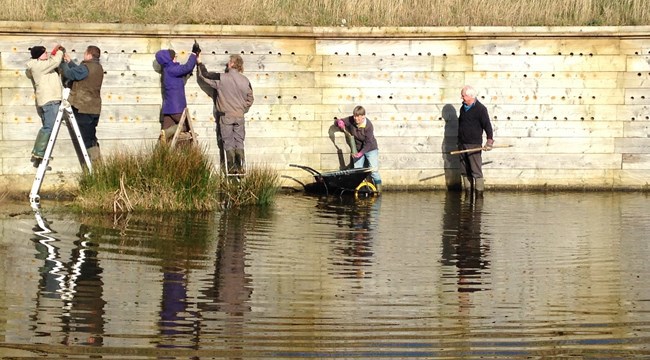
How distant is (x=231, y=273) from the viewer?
1253 centimetres

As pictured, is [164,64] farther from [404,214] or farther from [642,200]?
[642,200]

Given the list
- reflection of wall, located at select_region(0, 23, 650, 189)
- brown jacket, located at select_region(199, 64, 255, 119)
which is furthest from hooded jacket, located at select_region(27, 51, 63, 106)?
brown jacket, located at select_region(199, 64, 255, 119)

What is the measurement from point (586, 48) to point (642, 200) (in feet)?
9.05

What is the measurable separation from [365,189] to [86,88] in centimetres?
445

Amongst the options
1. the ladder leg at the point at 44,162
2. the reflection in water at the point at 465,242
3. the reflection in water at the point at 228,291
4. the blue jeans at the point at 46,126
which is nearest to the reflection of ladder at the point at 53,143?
the ladder leg at the point at 44,162

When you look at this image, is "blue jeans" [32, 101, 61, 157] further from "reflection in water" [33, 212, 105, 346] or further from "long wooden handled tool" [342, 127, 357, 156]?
"reflection in water" [33, 212, 105, 346]

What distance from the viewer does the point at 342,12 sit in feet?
70.8

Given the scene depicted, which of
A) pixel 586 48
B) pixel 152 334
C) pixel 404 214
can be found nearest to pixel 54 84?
pixel 404 214

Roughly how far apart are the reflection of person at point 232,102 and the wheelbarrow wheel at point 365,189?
5.85ft

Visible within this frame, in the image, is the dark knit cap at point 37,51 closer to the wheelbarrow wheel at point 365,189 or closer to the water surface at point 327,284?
the water surface at point 327,284

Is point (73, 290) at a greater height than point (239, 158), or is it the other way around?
point (239, 158)

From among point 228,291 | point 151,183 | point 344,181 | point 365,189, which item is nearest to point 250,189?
point 151,183

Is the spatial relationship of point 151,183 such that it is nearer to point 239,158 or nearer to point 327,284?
point 239,158

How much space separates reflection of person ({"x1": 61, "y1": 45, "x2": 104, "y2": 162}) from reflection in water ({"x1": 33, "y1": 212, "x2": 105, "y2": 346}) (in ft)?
16.0
